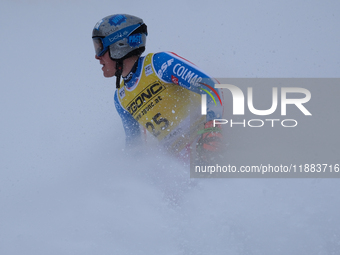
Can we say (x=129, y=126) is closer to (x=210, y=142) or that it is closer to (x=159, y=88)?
(x=159, y=88)

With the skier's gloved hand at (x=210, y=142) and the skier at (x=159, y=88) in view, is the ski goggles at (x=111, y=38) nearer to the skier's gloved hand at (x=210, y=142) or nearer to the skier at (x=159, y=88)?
the skier at (x=159, y=88)

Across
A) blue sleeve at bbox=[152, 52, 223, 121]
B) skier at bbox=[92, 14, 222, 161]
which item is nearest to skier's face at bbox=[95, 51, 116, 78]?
skier at bbox=[92, 14, 222, 161]

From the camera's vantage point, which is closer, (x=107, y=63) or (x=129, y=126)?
(x=107, y=63)

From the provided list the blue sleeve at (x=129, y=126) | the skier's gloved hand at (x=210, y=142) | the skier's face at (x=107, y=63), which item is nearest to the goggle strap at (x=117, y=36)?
the skier's face at (x=107, y=63)

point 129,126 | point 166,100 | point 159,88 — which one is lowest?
point 129,126

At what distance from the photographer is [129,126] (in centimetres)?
374

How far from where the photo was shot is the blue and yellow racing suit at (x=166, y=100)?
9.78 feet

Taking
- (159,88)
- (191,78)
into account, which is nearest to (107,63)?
(159,88)

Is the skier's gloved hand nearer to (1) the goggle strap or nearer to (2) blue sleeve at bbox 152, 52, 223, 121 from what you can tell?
(2) blue sleeve at bbox 152, 52, 223, 121

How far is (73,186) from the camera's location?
144 inches

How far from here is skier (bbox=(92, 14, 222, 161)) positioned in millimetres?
2938

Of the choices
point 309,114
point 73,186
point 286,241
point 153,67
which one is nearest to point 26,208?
point 73,186

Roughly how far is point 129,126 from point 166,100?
0.68 meters

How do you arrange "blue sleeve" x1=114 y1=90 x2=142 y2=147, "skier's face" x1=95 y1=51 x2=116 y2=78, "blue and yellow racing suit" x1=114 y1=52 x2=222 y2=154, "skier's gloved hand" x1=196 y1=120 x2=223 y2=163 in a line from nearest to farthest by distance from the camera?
"skier's gloved hand" x1=196 y1=120 x2=223 y2=163
"blue and yellow racing suit" x1=114 y1=52 x2=222 y2=154
"skier's face" x1=95 y1=51 x2=116 y2=78
"blue sleeve" x1=114 y1=90 x2=142 y2=147
